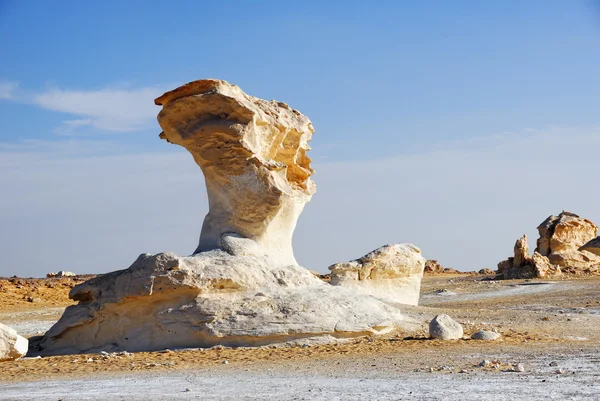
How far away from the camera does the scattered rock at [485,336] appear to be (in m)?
12.4

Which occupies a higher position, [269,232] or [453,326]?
[269,232]

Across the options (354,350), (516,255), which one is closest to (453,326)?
(354,350)

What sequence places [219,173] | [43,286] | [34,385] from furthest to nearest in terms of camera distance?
[43,286], [219,173], [34,385]

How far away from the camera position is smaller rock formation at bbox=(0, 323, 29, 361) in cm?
1196

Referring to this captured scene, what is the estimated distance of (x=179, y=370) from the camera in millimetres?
10367

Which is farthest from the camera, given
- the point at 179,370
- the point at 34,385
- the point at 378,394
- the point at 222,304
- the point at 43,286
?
the point at 43,286

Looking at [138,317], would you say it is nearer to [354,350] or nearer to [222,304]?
[222,304]

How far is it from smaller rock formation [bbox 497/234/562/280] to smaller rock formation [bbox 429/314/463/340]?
18.0 m

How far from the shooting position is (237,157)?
13.5 meters

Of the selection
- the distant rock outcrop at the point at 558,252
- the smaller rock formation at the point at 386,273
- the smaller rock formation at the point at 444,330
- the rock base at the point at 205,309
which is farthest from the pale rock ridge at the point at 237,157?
the distant rock outcrop at the point at 558,252

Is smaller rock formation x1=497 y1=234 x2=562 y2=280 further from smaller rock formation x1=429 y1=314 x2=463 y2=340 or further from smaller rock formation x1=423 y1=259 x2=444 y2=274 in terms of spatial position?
smaller rock formation x1=429 y1=314 x2=463 y2=340

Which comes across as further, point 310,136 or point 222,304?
point 310,136

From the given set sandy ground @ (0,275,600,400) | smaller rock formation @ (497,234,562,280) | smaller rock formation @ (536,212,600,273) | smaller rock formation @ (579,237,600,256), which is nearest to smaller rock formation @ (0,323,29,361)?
sandy ground @ (0,275,600,400)

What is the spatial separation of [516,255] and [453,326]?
19722 millimetres
